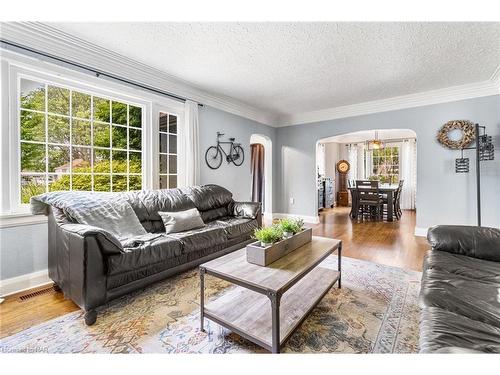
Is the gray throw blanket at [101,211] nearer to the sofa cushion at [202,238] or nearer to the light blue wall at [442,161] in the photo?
the sofa cushion at [202,238]

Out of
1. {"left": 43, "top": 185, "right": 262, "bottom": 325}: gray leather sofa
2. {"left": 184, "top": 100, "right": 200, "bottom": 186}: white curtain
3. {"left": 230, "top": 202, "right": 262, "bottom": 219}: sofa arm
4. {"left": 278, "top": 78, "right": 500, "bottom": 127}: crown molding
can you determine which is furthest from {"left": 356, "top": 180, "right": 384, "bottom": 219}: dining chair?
{"left": 184, "top": 100, "right": 200, "bottom": 186}: white curtain

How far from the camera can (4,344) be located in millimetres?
1551

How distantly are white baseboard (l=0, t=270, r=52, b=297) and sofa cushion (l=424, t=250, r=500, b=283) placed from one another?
3.48 m

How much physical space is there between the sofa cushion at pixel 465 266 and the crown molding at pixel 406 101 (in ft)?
10.2

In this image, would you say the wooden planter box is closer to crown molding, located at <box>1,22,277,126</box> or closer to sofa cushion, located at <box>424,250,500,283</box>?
sofa cushion, located at <box>424,250,500,283</box>

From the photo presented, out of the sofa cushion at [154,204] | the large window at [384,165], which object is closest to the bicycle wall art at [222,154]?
the sofa cushion at [154,204]

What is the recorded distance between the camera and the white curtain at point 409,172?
7570 millimetres

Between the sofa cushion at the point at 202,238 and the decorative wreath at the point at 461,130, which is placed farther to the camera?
the decorative wreath at the point at 461,130

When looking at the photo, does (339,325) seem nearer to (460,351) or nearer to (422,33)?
(460,351)

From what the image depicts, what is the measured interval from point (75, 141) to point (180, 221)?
4.99 feet

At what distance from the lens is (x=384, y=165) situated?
820cm

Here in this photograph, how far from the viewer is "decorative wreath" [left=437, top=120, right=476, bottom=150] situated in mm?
3844

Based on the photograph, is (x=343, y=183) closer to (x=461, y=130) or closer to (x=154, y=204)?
(x=461, y=130)

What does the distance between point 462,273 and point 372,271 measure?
117cm
